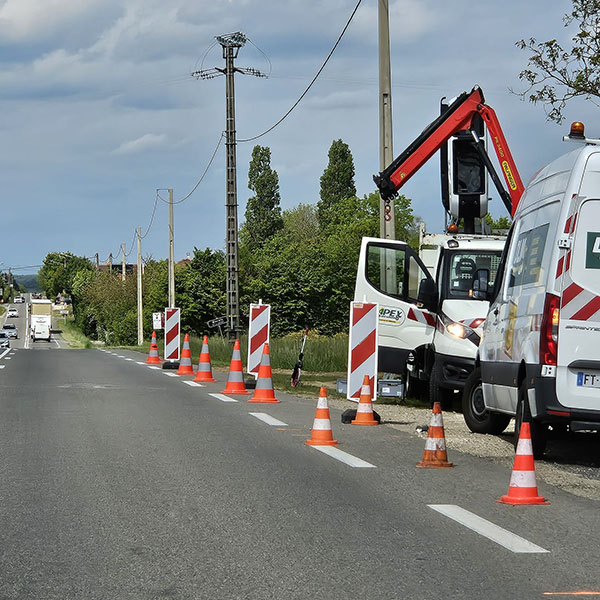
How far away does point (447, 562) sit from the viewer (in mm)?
5898

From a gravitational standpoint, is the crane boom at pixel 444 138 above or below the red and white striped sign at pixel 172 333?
above

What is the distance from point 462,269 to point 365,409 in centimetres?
372

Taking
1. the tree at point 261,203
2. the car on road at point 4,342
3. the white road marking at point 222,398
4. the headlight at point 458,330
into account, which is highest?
the tree at point 261,203

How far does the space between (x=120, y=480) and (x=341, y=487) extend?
171 cm

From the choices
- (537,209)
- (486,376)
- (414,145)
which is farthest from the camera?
(414,145)

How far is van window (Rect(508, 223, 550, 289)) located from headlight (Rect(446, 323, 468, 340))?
14.1 ft

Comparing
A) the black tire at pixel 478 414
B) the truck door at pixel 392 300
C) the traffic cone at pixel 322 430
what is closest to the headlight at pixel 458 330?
the truck door at pixel 392 300

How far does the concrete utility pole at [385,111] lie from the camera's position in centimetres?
2192

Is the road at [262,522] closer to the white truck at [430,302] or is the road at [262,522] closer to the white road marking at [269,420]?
the white road marking at [269,420]

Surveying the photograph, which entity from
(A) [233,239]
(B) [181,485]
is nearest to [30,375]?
(A) [233,239]

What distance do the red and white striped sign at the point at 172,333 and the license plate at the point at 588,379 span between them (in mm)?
20001

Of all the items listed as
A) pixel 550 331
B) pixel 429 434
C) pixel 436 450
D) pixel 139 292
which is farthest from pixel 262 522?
pixel 139 292

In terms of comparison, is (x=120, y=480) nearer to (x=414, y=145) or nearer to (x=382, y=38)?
(x=414, y=145)

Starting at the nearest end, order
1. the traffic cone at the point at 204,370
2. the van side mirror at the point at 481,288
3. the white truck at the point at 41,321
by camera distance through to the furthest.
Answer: the van side mirror at the point at 481,288, the traffic cone at the point at 204,370, the white truck at the point at 41,321
